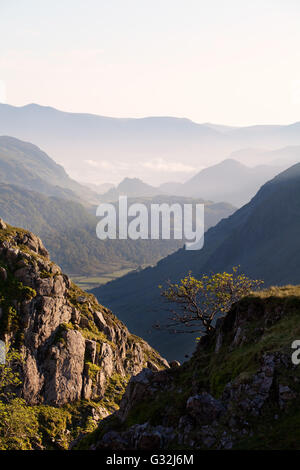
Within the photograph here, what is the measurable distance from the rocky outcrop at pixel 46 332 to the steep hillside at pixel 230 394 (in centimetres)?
4664

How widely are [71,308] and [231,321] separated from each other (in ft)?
220

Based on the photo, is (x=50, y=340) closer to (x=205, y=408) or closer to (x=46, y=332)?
(x=46, y=332)

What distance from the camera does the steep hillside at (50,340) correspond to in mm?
82688

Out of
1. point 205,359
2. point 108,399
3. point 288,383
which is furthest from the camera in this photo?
point 108,399

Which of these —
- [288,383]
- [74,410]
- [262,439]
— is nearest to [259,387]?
[288,383]

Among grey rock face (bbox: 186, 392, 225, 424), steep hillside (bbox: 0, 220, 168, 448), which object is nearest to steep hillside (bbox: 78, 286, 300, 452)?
grey rock face (bbox: 186, 392, 225, 424)

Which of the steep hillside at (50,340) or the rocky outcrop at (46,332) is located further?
the rocky outcrop at (46,332)

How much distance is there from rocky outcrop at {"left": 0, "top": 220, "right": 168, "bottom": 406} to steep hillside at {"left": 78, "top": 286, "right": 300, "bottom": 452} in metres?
46.6

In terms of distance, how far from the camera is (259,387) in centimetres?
2809

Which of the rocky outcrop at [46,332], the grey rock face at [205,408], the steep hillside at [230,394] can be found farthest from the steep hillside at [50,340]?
the grey rock face at [205,408]

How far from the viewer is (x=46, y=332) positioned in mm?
88812

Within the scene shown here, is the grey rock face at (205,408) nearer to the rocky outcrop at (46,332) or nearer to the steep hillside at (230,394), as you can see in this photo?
the steep hillside at (230,394)

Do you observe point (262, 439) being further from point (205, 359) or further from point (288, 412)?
point (205, 359)

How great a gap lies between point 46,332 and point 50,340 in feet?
7.41
